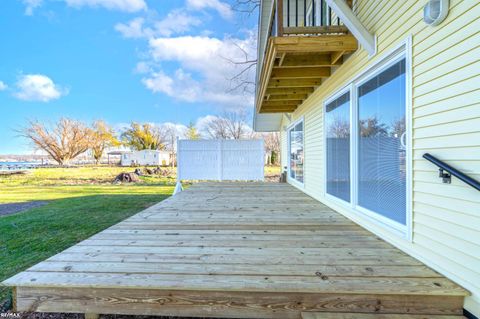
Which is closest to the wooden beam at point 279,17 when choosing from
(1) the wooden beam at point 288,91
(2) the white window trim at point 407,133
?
(2) the white window trim at point 407,133

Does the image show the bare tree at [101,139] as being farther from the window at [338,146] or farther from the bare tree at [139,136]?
the window at [338,146]

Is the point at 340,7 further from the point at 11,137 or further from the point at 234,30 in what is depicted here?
the point at 11,137

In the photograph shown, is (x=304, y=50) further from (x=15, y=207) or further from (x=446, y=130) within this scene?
(x=15, y=207)

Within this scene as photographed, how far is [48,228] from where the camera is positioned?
5.21m

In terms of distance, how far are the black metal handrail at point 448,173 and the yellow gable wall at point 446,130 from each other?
0.06 metres

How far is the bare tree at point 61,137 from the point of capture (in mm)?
29781

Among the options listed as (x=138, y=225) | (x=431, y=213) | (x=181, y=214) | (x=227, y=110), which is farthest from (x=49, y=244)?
(x=227, y=110)

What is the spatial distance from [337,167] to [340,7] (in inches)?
92.1

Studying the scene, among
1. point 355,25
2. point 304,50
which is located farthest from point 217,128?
point 355,25

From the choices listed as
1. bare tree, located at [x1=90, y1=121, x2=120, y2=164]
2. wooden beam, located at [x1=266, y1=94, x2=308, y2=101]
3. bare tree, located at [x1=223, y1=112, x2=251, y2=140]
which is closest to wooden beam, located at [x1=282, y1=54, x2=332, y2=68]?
wooden beam, located at [x1=266, y1=94, x2=308, y2=101]

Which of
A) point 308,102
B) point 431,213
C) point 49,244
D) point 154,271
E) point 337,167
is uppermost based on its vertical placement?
point 308,102

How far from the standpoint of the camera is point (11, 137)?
28.8 meters

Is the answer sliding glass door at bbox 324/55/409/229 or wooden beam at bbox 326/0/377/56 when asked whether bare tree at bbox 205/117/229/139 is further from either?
wooden beam at bbox 326/0/377/56

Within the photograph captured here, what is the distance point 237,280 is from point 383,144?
217 centimetres
